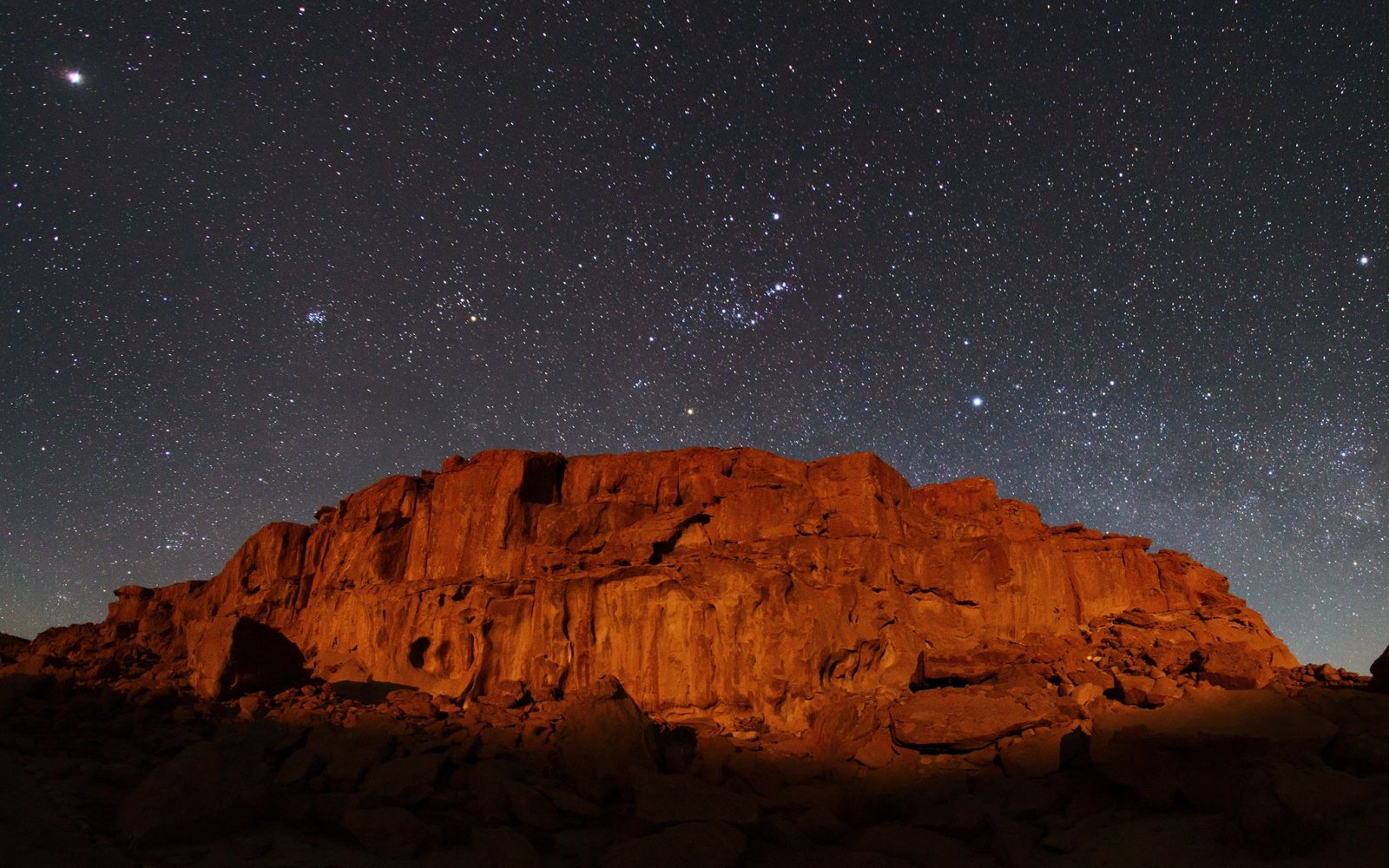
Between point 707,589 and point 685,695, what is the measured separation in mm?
3967

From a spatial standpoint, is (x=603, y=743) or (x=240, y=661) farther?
(x=240, y=661)

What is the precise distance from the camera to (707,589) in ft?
86.9

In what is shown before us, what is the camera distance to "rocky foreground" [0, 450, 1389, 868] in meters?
13.8

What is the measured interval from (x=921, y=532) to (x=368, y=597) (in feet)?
83.9

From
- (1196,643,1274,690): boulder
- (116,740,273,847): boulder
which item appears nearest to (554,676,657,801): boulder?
(116,740,273,847): boulder

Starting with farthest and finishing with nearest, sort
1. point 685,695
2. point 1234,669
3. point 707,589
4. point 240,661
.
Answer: point 707,589 < point 685,695 < point 240,661 < point 1234,669

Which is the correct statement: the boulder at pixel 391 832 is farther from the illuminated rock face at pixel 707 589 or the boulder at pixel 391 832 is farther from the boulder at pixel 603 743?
the illuminated rock face at pixel 707 589

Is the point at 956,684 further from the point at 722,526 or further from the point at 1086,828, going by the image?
the point at 722,526

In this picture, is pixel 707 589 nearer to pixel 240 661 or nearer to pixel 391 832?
pixel 391 832

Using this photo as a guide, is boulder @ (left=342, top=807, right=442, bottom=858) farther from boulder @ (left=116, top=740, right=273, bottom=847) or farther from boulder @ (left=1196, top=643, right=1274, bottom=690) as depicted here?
boulder @ (left=1196, top=643, right=1274, bottom=690)

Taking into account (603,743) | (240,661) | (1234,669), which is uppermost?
(1234,669)

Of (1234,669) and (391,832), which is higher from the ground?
(1234,669)

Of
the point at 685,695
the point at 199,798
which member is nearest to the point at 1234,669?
the point at 685,695

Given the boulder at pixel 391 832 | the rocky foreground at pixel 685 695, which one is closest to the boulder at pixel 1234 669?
the rocky foreground at pixel 685 695
